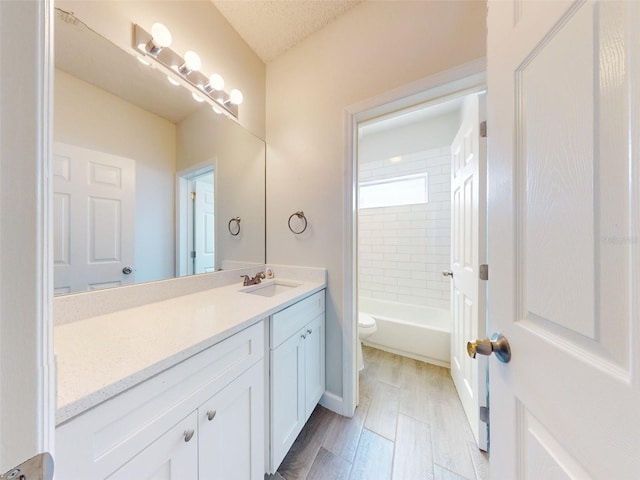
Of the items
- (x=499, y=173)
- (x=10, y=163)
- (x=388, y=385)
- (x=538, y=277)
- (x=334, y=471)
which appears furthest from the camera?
(x=388, y=385)

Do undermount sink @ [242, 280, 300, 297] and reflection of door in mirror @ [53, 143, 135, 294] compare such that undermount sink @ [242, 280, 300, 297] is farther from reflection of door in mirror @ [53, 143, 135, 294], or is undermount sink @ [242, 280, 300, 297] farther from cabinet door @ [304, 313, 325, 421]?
reflection of door in mirror @ [53, 143, 135, 294]

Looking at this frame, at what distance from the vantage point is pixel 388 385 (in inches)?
68.9

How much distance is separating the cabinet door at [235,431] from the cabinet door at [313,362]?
39cm

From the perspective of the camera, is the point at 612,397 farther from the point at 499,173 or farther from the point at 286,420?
the point at 286,420

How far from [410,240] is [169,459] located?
105 inches

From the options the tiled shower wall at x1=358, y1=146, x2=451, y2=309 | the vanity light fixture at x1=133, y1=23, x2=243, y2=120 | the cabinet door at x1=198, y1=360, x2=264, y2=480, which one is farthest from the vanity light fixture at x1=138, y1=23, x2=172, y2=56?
the tiled shower wall at x1=358, y1=146, x2=451, y2=309

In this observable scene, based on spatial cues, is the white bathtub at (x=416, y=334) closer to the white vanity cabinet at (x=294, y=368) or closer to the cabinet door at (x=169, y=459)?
the white vanity cabinet at (x=294, y=368)

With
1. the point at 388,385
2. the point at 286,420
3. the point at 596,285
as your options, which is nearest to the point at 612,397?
the point at 596,285

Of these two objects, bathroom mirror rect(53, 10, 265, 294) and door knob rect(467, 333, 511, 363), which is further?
bathroom mirror rect(53, 10, 265, 294)

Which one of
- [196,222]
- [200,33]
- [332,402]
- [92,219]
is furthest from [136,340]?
[200,33]

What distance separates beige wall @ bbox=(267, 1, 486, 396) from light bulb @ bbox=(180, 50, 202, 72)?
61 centimetres

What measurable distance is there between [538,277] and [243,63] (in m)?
2.01

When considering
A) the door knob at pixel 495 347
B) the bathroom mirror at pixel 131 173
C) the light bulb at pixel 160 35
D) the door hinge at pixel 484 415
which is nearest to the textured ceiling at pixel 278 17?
the light bulb at pixel 160 35

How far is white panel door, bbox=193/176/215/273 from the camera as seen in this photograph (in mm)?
1381
